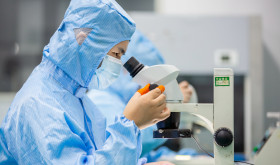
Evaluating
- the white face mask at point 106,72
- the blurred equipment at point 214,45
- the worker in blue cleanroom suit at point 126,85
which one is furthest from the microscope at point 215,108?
the blurred equipment at point 214,45

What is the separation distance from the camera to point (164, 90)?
100 cm

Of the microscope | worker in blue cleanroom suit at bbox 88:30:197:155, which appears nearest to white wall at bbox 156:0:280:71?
worker in blue cleanroom suit at bbox 88:30:197:155

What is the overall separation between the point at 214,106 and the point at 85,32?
428mm

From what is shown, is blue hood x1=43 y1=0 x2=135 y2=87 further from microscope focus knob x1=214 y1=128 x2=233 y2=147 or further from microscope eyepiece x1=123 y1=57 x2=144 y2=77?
microscope focus knob x1=214 y1=128 x2=233 y2=147

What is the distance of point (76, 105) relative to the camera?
108 cm

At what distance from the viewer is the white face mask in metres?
1.09

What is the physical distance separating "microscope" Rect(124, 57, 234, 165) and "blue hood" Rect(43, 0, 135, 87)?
5.8 inches

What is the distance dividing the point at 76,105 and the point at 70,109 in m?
0.05

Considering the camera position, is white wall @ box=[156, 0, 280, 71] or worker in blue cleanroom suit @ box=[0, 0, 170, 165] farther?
white wall @ box=[156, 0, 280, 71]

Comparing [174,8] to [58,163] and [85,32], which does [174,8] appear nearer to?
[85,32]

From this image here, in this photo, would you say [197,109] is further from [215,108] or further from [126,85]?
[126,85]

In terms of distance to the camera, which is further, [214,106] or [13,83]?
[13,83]

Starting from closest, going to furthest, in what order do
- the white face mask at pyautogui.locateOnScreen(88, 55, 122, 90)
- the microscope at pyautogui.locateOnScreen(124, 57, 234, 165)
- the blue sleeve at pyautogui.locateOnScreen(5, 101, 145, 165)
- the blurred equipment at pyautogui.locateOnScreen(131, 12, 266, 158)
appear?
the blue sleeve at pyautogui.locateOnScreen(5, 101, 145, 165)
the microscope at pyautogui.locateOnScreen(124, 57, 234, 165)
the white face mask at pyautogui.locateOnScreen(88, 55, 122, 90)
the blurred equipment at pyautogui.locateOnScreen(131, 12, 266, 158)

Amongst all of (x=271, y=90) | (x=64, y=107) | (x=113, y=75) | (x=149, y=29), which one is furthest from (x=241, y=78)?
(x=64, y=107)
